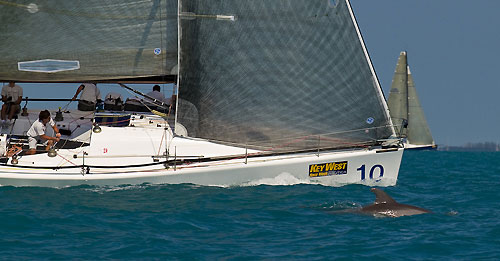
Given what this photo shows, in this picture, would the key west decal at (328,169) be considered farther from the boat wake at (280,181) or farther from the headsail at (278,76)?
the headsail at (278,76)

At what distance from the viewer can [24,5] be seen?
18.1 metres

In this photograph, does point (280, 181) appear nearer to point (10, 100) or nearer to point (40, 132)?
point (40, 132)

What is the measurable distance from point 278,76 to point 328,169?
244cm

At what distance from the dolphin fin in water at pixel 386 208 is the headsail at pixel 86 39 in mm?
6889

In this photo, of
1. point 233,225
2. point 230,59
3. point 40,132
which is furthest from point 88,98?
point 233,225

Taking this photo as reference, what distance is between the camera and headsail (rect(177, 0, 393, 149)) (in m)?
17.4

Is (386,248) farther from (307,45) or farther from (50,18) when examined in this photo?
(50,18)

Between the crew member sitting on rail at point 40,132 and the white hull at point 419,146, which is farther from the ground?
the crew member sitting on rail at point 40,132

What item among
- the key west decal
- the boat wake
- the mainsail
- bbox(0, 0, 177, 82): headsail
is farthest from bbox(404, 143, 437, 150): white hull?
the boat wake

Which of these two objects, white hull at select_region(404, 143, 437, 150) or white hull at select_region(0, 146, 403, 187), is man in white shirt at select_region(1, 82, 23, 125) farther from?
white hull at select_region(404, 143, 437, 150)

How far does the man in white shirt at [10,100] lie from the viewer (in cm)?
1933

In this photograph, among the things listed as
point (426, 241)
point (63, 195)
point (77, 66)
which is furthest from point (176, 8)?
point (426, 241)

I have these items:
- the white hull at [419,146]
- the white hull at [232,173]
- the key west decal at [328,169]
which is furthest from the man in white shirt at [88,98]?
the white hull at [419,146]

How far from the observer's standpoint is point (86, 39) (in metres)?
18.2
